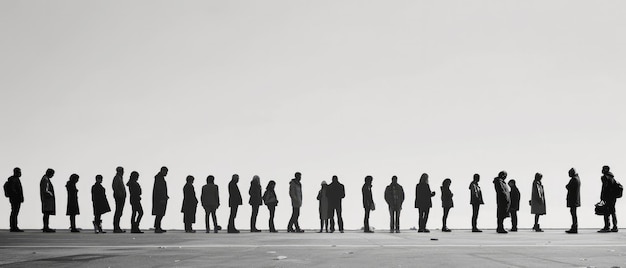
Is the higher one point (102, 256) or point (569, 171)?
point (569, 171)

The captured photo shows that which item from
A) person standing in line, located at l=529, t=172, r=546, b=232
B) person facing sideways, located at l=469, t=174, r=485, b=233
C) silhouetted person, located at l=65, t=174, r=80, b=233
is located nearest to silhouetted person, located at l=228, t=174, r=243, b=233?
silhouetted person, located at l=65, t=174, r=80, b=233

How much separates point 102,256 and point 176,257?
116 cm

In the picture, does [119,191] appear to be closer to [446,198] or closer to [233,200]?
[233,200]

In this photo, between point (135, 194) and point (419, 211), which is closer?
point (135, 194)

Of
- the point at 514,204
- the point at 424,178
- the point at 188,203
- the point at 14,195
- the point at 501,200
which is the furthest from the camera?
the point at 424,178

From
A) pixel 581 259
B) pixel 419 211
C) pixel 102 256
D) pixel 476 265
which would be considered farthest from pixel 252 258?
pixel 419 211

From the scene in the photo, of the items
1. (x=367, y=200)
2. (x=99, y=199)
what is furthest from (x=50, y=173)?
(x=367, y=200)

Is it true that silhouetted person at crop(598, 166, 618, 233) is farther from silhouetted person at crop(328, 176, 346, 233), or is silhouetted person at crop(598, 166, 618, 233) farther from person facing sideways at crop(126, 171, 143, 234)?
person facing sideways at crop(126, 171, 143, 234)

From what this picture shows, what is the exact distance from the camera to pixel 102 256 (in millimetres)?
12211

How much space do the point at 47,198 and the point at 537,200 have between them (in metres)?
16.6

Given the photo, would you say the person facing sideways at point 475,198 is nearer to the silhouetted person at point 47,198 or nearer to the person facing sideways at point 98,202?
the person facing sideways at point 98,202

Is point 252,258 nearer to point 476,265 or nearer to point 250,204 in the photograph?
point 476,265

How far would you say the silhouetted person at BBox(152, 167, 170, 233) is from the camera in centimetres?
2534

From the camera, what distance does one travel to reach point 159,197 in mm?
25406
